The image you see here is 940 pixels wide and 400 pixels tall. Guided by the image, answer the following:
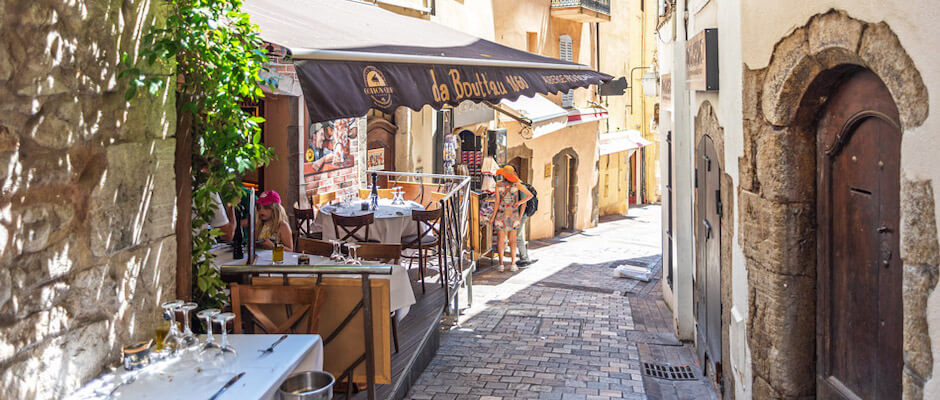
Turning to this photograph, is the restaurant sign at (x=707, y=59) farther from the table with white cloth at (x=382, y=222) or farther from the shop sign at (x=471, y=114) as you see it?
the shop sign at (x=471, y=114)

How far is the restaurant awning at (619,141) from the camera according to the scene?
24.3 meters

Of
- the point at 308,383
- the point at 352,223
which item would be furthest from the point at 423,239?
the point at 308,383

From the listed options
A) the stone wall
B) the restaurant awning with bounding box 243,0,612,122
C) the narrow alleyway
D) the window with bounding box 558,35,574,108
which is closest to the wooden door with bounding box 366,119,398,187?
the narrow alleyway

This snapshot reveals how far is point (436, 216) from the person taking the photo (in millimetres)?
8188

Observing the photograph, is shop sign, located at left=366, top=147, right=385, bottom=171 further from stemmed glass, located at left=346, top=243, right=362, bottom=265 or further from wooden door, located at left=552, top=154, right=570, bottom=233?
wooden door, located at left=552, top=154, right=570, bottom=233

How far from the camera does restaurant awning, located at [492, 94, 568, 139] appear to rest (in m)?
16.0

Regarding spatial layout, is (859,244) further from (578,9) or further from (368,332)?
(578,9)

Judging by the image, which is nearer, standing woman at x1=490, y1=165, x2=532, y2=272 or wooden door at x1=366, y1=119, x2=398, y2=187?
wooden door at x1=366, y1=119, x2=398, y2=187

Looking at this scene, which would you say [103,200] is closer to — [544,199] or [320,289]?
[320,289]

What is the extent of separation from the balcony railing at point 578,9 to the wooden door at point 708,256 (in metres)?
14.9

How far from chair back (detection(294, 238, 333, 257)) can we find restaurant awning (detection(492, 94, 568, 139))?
28.9 ft

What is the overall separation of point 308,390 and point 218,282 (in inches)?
40.6

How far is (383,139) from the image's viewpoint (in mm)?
13102

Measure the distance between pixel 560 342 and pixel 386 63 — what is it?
4410mm
